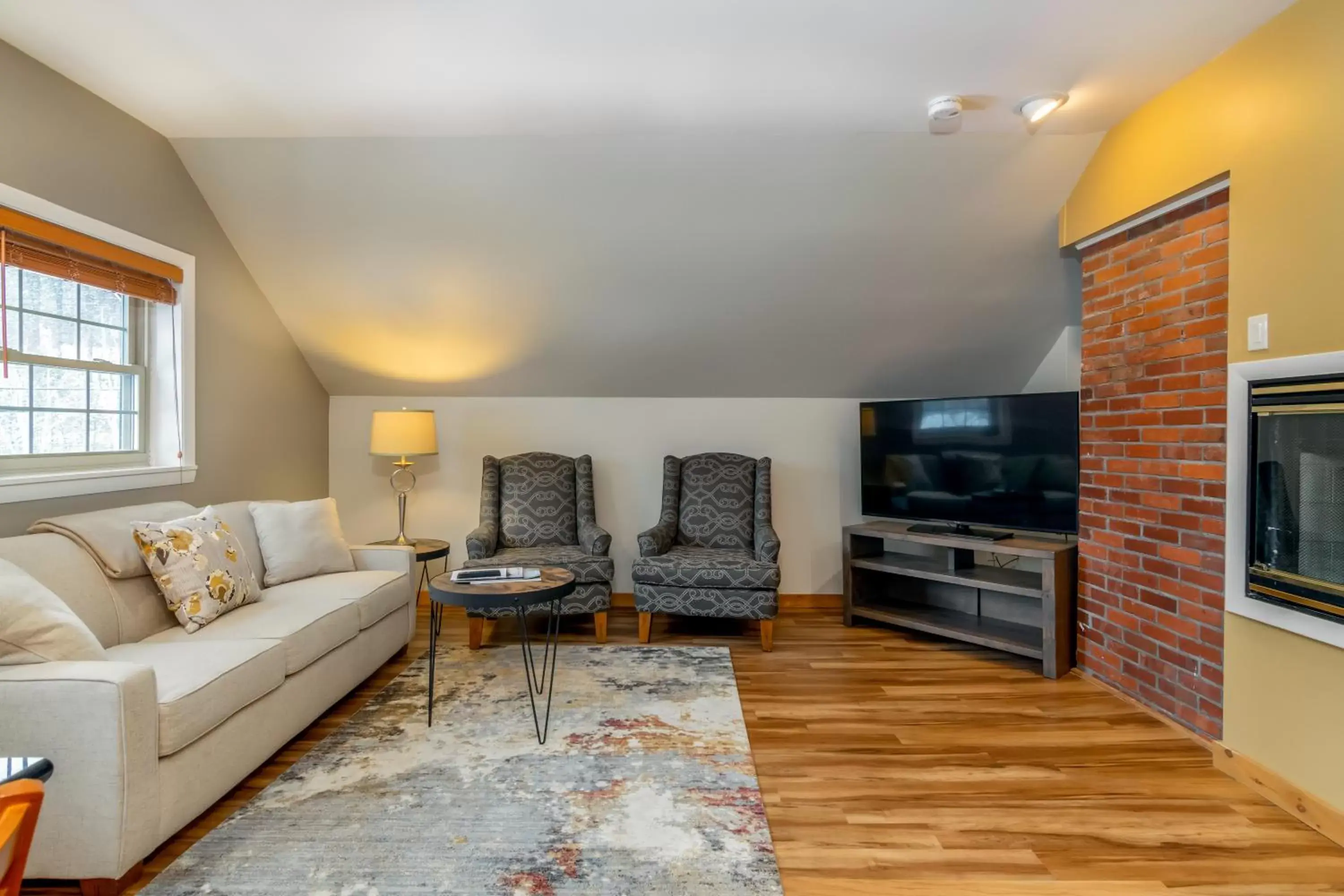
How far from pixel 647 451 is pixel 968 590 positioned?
2193 millimetres

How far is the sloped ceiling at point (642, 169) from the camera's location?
7.43 feet

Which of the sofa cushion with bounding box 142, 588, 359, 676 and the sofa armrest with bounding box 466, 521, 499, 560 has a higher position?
the sofa armrest with bounding box 466, 521, 499, 560

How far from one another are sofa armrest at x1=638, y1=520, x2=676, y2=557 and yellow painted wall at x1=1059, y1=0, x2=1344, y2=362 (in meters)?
2.76

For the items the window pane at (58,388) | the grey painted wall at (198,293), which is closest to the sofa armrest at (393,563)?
the grey painted wall at (198,293)

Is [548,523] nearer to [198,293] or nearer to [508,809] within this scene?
[198,293]

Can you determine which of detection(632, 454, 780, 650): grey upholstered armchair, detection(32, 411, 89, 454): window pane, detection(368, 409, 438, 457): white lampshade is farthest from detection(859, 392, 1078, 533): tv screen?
detection(32, 411, 89, 454): window pane

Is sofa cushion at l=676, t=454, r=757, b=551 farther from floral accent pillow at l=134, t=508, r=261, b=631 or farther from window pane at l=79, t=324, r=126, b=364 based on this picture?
window pane at l=79, t=324, r=126, b=364

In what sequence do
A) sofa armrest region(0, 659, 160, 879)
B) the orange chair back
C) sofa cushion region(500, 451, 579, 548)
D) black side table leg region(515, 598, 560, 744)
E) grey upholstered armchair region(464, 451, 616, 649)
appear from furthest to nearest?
sofa cushion region(500, 451, 579, 548)
grey upholstered armchair region(464, 451, 616, 649)
black side table leg region(515, 598, 560, 744)
sofa armrest region(0, 659, 160, 879)
the orange chair back

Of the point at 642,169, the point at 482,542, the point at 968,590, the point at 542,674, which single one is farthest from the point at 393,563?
the point at 968,590

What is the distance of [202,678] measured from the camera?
202 cm

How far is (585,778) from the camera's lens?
230cm

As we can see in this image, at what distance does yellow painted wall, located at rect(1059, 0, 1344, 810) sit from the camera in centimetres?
202

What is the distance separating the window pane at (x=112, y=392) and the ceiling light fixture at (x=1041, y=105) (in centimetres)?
406

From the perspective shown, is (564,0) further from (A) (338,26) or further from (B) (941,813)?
(B) (941,813)
